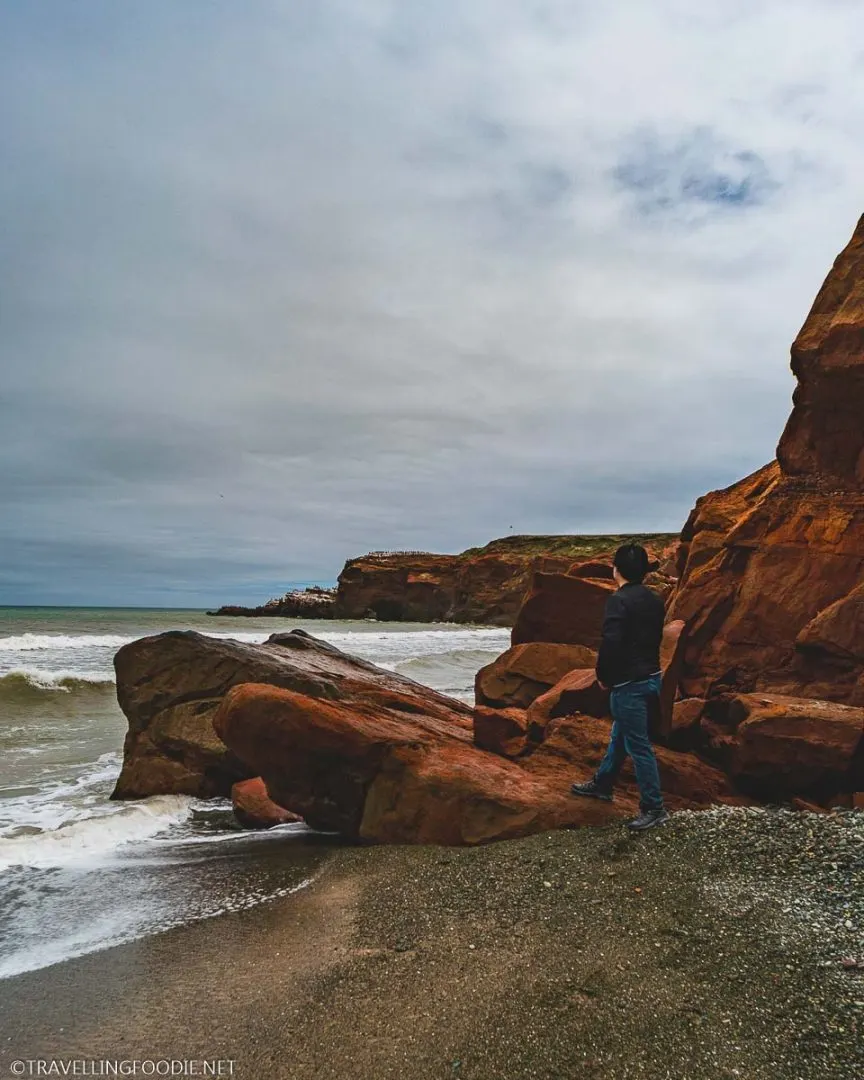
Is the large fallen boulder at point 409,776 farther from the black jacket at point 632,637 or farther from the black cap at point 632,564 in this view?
the black cap at point 632,564

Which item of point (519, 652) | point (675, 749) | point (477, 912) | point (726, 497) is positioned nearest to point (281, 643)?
→ point (519, 652)

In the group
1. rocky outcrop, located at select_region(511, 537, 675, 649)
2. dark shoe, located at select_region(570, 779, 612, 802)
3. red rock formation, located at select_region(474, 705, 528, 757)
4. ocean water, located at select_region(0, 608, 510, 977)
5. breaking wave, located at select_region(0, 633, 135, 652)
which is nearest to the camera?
ocean water, located at select_region(0, 608, 510, 977)

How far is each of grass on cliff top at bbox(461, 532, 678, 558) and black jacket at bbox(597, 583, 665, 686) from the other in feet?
209

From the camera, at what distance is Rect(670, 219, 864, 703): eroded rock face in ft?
27.6

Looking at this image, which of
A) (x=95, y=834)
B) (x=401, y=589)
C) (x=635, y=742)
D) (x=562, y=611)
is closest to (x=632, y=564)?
(x=635, y=742)

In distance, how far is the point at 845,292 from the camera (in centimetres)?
896

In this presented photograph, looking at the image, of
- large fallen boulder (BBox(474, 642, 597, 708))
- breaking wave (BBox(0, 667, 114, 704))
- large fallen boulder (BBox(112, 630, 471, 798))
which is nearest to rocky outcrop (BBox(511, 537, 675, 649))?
large fallen boulder (BBox(474, 642, 597, 708))

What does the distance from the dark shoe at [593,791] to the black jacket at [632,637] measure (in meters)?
0.90

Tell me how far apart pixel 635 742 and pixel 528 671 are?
3.80 m

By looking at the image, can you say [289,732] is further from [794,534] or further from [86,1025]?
[794,534]

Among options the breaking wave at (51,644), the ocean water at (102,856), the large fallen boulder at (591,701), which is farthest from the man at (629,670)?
the breaking wave at (51,644)

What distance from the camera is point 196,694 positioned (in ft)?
31.0

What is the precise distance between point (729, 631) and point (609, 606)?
150 inches

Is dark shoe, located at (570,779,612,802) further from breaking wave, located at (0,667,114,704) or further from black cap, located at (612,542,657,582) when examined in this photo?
breaking wave, located at (0,667,114,704)
